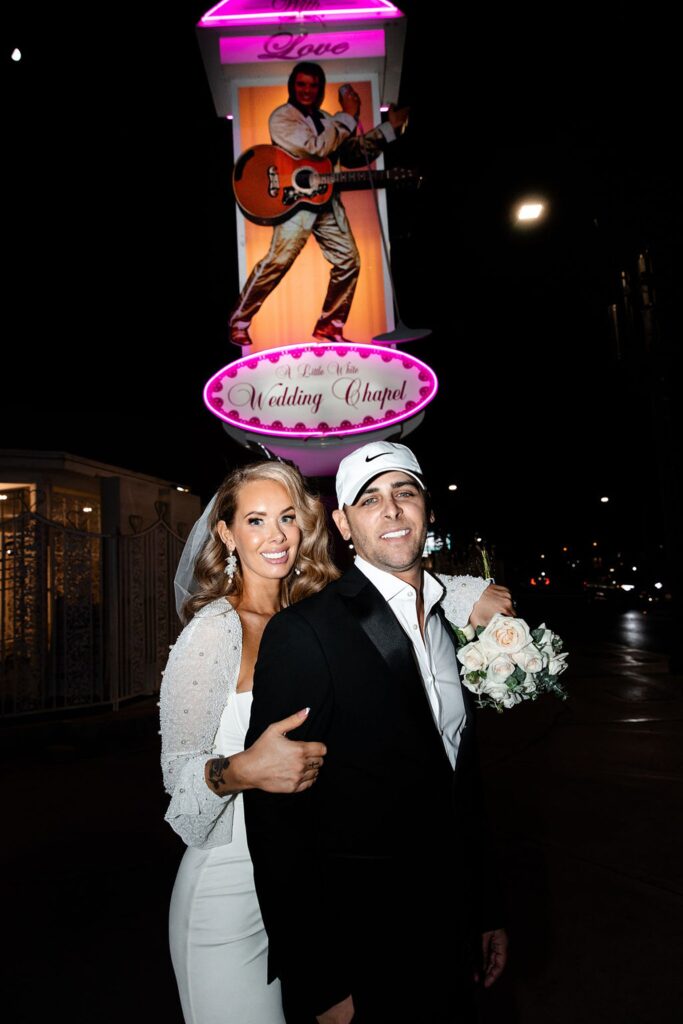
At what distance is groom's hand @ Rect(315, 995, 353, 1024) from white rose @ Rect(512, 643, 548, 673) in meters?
1.01

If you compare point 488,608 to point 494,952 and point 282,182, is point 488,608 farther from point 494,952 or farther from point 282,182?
point 282,182

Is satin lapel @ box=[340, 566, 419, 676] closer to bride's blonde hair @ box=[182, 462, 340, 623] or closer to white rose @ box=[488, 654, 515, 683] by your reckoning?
white rose @ box=[488, 654, 515, 683]

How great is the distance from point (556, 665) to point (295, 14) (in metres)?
7.10

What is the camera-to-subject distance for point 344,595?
5.90 feet

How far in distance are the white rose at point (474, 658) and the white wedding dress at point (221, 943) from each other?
880 millimetres

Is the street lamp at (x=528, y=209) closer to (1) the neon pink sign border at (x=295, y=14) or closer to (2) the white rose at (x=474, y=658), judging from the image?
(1) the neon pink sign border at (x=295, y=14)

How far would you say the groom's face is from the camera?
189cm

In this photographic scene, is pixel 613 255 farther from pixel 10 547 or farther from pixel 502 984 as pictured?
pixel 502 984

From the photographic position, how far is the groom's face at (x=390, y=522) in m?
1.89

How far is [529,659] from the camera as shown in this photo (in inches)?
78.6

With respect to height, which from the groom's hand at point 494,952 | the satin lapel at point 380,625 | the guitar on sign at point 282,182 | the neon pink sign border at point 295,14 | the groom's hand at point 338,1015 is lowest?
the groom's hand at point 494,952

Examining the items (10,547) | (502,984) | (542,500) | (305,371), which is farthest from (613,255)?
(542,500)

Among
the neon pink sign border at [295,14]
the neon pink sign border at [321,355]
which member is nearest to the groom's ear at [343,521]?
the neon pink sign border at [321,355]

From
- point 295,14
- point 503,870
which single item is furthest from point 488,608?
point 295,14
